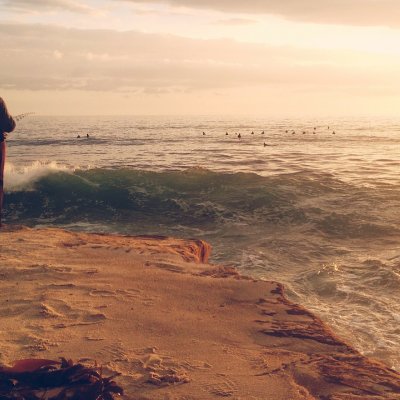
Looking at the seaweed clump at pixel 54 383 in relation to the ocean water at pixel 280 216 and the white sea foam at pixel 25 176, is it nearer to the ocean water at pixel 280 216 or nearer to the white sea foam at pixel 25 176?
the ocean water at pixel 280 216

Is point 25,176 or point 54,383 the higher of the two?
point 25,176

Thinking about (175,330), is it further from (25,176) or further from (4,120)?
(25,176)

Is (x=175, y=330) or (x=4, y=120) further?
(x=4, y=120)

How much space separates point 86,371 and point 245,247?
7273mm

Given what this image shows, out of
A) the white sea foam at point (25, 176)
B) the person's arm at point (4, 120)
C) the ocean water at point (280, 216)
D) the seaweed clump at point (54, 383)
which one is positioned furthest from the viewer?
the white sea foam at point (25, 176)

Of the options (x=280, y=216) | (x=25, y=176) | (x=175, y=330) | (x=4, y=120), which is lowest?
(x=280, y=216)

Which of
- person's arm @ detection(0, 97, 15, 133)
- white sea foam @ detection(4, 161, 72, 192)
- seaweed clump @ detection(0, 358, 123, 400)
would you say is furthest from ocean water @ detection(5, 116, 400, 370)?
person's arm @ detection(0, 97, 15, 133)

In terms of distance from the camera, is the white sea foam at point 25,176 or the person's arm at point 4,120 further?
the white sea foam at point 25,176

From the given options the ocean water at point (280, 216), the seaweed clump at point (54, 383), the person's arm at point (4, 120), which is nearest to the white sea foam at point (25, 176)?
the ocean water at point (280, 216)

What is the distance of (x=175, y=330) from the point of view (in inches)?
183

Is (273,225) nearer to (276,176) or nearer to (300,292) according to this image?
(300,292)

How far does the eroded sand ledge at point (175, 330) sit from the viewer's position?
3773mm

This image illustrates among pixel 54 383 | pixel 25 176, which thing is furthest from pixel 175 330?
pixel 25 176

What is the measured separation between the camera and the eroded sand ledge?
12.4 feet
